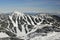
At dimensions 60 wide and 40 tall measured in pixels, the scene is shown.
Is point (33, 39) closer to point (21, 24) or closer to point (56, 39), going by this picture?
point (56, 39)

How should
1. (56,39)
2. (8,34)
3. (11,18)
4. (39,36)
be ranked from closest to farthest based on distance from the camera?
(56,39) < (39,36) < (8,34) < (11,18)

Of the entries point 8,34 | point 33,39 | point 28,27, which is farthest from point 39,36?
point 28,27

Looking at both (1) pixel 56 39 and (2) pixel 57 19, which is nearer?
(1) pixel 56 39

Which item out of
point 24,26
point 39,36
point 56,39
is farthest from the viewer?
point 24,26

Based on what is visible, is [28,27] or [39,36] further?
[28,27]

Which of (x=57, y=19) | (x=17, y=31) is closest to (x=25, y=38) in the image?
(x=17, y=31)

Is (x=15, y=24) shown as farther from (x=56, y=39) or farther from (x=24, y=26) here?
(x=56, y=39)
